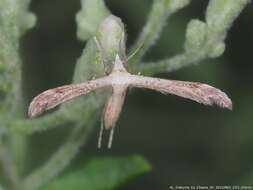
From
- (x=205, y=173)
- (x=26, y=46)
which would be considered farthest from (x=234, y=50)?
(x=26, y=46)

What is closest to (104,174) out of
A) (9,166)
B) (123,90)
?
(9,166)

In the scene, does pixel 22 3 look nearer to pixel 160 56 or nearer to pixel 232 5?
Answer: pixel 232 5

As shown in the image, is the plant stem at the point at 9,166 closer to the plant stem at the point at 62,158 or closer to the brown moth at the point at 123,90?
the plant stem at the point at 62,158

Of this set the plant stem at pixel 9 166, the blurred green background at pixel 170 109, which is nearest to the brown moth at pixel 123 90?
the plant stem at pixel 9 166

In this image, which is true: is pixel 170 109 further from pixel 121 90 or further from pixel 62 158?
pixel 121 90

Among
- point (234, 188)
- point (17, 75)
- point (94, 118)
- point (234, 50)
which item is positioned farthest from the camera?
point (234, 50)

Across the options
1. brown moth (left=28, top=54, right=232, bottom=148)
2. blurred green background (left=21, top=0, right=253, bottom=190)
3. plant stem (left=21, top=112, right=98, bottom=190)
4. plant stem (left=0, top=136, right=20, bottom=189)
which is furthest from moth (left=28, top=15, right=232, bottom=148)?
blurred green background (left=21, top=0, right=253, bottom=190)
